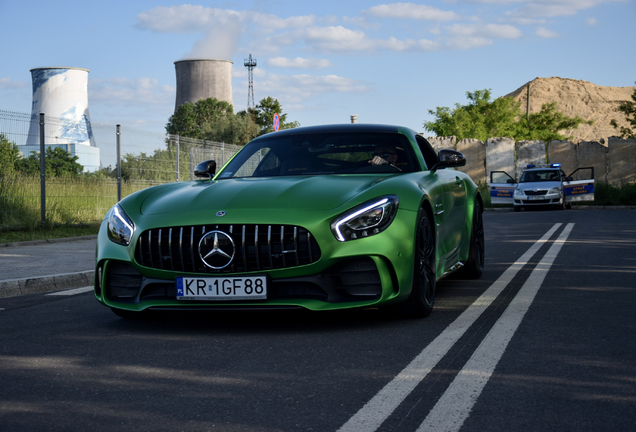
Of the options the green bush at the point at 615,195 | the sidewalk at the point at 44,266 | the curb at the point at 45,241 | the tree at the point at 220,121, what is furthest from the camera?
the tree at the point at 220,121

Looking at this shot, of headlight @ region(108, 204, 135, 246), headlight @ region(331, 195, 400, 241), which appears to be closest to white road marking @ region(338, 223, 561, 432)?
headlight @ region(331, 195, 400, 241)

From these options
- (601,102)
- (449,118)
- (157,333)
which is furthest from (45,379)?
(601,102)

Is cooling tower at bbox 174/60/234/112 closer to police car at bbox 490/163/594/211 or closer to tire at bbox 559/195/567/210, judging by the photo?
police car at bbox 490/163/594/211

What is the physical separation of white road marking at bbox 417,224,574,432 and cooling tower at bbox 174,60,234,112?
56.8m

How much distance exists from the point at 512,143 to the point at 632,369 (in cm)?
4045

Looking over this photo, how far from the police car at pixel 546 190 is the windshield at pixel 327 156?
21.2 meters

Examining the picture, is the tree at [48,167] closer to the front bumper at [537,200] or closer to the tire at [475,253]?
the tire at [475,253]

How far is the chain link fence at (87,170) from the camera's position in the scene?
44.7 feet

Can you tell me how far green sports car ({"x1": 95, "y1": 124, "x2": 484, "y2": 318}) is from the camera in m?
4.61

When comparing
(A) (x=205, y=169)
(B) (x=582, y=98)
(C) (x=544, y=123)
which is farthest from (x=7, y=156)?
(B) (x=582, y=98)

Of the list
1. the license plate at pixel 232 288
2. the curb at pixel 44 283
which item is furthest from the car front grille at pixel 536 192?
the license plate at pixel 232 288

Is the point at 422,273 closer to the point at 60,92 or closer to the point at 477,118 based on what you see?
the point at 60,92

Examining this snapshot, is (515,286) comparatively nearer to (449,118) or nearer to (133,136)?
(133,136)

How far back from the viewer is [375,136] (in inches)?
247
